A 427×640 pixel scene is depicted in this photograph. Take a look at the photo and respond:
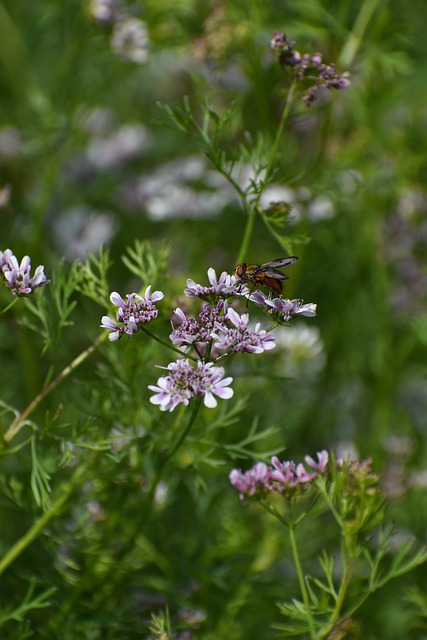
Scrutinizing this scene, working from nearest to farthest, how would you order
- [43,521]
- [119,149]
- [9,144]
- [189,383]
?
1. [189,383]
2. [43,521]
3. [119,149]
4. [9,144]

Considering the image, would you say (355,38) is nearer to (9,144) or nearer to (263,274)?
(263,274)

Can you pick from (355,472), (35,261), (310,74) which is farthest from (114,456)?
(35,261)

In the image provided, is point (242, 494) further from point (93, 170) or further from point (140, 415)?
point (93, 170)

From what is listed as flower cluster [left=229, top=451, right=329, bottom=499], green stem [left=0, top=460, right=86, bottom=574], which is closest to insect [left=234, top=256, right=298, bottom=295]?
flower cluster [left=229, top=451, right=329, bottom=499]

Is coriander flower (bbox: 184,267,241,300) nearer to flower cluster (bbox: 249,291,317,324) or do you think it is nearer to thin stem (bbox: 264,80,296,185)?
flower cluster (bbox: 249,291,317,324)

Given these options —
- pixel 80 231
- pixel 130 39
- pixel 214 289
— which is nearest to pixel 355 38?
pixel 130 39

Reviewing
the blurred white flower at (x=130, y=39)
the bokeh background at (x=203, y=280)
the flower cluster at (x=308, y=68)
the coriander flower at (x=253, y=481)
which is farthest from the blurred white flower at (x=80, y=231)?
the coriander flower at (x=253, y=481)
